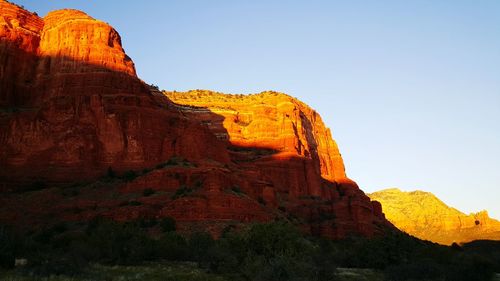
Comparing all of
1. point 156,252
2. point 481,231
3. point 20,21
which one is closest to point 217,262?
point 156,252

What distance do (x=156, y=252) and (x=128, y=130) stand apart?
115 feet

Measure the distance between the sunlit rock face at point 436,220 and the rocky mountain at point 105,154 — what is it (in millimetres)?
58619

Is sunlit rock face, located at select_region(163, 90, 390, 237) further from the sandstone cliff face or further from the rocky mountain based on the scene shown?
the sandstone cliff face

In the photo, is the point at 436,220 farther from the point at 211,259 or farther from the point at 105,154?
the point at 211,259

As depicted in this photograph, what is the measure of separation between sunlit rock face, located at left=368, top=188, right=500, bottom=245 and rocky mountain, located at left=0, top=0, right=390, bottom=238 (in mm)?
58619

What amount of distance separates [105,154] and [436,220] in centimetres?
12036

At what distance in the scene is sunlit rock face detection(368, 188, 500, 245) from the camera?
14838cm

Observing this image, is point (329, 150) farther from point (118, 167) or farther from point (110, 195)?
point (110, 195)

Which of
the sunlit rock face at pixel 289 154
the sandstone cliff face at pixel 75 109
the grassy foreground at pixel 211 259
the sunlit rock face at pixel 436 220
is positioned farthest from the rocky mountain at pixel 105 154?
the sunlit rock face at pixel 436 220

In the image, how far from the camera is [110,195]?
62531 millimetres

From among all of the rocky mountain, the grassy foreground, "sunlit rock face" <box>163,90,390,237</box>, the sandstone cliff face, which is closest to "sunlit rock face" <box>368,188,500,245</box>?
"sunlit rock face" <box>163,90,390,237</box>

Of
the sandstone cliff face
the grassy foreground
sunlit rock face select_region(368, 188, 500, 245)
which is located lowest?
the grassy foreground

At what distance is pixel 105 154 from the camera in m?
73.3

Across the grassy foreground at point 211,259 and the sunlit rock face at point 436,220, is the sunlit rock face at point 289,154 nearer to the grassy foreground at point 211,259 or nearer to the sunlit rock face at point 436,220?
the grassy foreground at point 211,259
